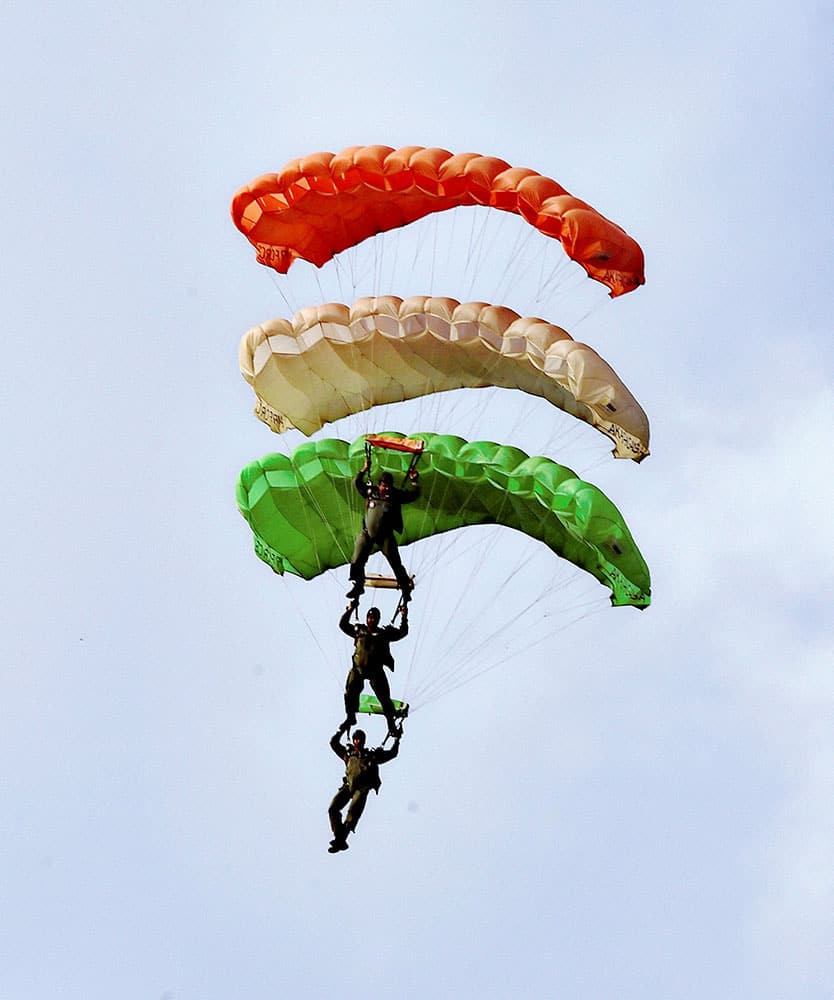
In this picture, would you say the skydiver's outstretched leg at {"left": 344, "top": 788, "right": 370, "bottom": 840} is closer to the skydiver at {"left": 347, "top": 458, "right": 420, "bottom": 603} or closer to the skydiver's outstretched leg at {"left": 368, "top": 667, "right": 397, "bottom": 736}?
the skydiver's outstretched leg at {"left": 368, "top": 667, "right": 397, "bottom": 736}

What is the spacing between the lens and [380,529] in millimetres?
28938

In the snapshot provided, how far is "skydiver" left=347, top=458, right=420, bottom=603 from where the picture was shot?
28984 mm

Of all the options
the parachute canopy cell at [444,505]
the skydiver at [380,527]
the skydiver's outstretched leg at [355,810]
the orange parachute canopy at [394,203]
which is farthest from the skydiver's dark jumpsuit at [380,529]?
the orange parachute canopy at [394,203]

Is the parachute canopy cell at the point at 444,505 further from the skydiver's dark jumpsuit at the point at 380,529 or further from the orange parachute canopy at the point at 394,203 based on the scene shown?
the orange parachute canopy at the point at 394,203

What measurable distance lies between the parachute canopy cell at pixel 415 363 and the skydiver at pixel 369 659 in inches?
99.4

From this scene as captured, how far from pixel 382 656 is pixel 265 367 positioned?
333cm

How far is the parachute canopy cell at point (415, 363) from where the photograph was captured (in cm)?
2872

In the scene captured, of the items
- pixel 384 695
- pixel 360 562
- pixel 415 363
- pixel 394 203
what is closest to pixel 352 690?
pixel 384 695

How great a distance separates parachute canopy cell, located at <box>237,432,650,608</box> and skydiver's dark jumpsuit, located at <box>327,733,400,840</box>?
253 centimetres

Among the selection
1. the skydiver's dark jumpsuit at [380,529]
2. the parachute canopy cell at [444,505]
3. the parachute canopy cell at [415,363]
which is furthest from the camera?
the skydiver's dark jumpsuit at [380,529]

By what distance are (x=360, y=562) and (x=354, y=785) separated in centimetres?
216

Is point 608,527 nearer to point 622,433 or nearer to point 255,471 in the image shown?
point 622,433

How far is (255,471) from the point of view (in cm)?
3011

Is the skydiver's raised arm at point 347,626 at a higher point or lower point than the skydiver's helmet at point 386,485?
lower
